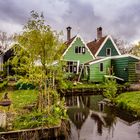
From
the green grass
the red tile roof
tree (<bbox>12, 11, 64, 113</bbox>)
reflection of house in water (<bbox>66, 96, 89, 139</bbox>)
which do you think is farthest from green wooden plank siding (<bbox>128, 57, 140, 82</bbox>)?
tree (<bbox>12, 11, 64, 113</bbox>)

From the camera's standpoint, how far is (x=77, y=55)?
117ft

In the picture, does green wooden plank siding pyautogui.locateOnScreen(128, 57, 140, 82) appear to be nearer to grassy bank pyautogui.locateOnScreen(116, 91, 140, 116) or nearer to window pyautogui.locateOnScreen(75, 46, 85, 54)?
window pyautogui.locateOnScreen(75, 46, 85, 54)

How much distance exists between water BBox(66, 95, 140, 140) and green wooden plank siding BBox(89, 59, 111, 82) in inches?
551

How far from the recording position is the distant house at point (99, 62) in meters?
31.5

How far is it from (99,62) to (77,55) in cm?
367

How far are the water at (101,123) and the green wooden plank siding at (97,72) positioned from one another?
14003mm

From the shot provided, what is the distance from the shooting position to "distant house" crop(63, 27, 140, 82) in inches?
1240

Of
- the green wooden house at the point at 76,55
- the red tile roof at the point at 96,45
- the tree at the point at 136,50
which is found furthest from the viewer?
the tree at the point at 136,50

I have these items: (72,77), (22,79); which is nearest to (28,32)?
(22,79)

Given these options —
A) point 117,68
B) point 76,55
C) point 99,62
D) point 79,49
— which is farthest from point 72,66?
point 117,68

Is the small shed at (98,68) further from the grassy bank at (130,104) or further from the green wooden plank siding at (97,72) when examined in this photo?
the grassy bank at (130,104)

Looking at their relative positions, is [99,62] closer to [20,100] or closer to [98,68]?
[98,68]

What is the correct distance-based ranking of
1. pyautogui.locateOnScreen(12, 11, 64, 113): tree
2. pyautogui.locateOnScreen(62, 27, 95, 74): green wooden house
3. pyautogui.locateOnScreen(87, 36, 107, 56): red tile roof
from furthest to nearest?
1. pyautogui.locateOnScreen(87, 36, 107, 56): red tile roof
2. pyautogui.locateOnScreen(62, 27, 95, 74): green wooden house
3. pyautogui.locateOnScreen(12, 11, 64, 113): tree

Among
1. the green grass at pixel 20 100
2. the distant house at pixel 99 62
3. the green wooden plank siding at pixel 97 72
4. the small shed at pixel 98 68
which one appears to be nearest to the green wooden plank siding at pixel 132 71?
the distant house at pixel 99 62
